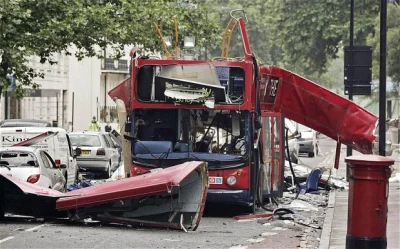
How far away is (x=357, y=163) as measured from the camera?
12.4m

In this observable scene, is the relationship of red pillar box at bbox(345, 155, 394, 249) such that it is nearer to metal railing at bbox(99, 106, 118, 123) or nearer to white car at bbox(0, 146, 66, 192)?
white car at bbox(0, 146, 66, 192)

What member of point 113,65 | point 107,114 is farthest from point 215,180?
point 113,65

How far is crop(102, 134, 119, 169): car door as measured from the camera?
33.6 metres

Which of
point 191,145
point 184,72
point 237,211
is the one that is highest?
point 184,72

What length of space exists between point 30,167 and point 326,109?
245 inches

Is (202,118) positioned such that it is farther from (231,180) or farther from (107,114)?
(107,114)

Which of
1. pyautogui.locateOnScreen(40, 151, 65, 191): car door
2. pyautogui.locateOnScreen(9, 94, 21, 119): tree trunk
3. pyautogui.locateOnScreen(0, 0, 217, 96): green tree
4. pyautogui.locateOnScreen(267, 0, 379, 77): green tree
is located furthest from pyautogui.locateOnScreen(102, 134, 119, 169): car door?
pyautogui.locateOnScreen(267, 0, 379, 77): green tree

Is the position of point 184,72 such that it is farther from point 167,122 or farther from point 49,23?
point 49,23

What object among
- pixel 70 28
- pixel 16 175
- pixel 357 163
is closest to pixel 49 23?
pixel 70 28

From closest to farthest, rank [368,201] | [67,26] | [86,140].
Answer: [368,201] → [67,26] → [86,140]

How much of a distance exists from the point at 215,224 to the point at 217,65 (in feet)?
9.45

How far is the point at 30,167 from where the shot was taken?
811 inches

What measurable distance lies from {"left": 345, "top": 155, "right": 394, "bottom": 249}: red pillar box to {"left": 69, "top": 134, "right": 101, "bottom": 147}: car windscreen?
21.5 m

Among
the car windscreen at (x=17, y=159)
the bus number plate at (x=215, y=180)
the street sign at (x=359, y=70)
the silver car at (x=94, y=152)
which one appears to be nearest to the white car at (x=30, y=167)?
the car windscreen at (x=17, y=159)
